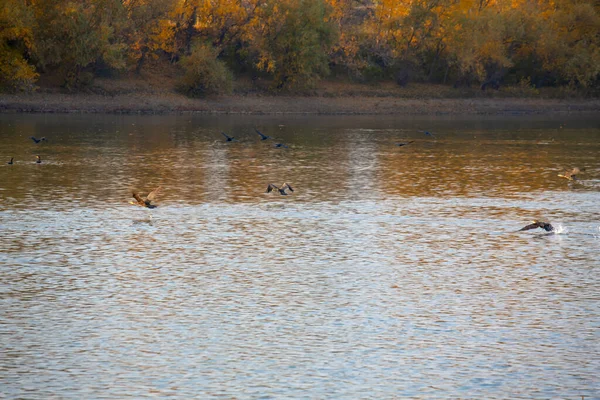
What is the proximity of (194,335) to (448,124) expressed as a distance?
7747 centimetres

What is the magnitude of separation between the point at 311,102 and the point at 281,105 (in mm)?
3845

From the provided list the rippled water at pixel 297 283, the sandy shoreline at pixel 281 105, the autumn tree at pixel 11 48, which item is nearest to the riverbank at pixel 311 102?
the sandy shoreline at pixel 281 105

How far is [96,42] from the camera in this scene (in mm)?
97062

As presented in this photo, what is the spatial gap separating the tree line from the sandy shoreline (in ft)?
5.92

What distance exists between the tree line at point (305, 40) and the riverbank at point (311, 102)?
1788mm

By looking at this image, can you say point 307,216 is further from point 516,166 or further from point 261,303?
point 516,166

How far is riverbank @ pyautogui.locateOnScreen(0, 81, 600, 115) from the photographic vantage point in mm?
99875

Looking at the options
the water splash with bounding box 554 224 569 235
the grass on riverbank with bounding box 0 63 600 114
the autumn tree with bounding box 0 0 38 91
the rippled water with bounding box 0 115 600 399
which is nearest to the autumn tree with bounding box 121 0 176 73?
the grass on riverbank with bounding box 0 63 600 114

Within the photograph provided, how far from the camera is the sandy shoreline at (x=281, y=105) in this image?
3898 inches

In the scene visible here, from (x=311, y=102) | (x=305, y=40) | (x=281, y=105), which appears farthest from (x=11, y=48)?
(x=311, y=102)

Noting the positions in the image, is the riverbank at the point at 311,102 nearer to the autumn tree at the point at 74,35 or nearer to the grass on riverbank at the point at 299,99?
the grass on riverbank at the point at 299,99

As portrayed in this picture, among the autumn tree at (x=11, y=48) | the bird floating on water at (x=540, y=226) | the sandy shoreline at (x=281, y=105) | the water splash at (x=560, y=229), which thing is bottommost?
the sandy shoreline at (x=281, y=105)

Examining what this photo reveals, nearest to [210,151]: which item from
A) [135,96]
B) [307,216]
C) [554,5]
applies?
[307,216]

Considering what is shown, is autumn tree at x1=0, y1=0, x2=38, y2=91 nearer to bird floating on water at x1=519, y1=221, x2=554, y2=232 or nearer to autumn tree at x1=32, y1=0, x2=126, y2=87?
autumn tree at x1=32, y1=0, x2=126, y2=87
